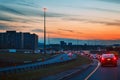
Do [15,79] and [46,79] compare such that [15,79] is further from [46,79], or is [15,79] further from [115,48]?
[115,48]

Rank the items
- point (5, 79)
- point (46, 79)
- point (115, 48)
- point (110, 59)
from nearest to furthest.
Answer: point (5, 79), point (46, 79), point (110, 59), point (115, 48)

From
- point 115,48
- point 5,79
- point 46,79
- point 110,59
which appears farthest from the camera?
point 115,48

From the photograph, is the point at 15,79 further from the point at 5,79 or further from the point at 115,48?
the point at 115,48

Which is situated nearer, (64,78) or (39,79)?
(39,79)

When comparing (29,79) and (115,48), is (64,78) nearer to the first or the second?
(29,79)

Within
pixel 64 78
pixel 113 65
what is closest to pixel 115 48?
pixel 113 65

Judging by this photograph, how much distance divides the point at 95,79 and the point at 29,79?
4680 mm

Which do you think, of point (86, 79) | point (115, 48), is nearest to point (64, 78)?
point (86, 79)

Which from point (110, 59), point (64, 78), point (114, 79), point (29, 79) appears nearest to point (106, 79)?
point (114, 79)

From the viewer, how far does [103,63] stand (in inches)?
1967

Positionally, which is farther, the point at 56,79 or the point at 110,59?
the point at 110,59

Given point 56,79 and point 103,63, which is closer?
point 56,79

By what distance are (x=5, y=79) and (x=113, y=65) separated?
2711cm

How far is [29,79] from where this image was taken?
25.4 m
